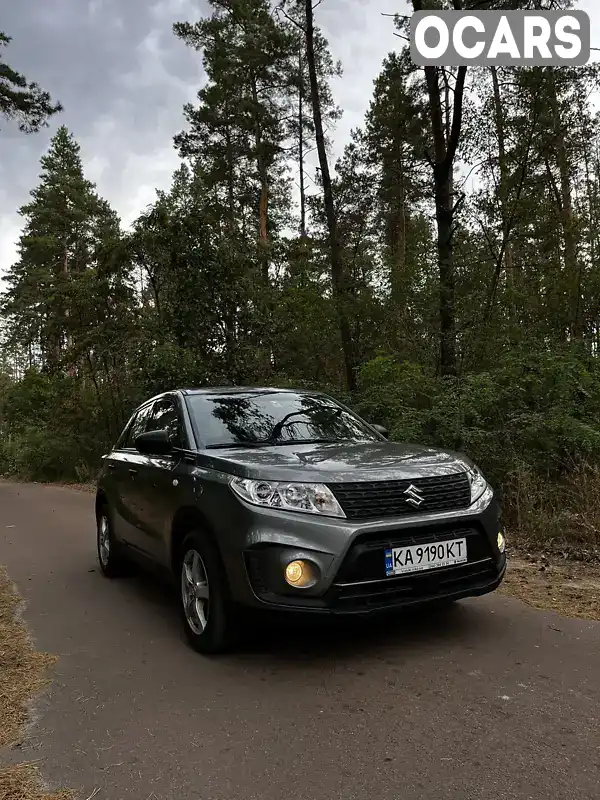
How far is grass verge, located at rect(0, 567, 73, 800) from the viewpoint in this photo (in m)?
2.68

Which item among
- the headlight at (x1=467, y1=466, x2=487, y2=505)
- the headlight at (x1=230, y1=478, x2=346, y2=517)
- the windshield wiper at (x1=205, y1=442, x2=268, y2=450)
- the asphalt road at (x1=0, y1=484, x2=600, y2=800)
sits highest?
the windshield wiper at (x1=205, y1=442, x2=268, y2=450)

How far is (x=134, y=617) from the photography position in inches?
204

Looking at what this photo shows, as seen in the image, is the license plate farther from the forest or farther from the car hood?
the forest

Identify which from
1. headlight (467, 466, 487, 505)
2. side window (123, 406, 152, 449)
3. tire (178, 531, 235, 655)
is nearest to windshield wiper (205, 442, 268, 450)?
tire (178, 531, 235, 655)

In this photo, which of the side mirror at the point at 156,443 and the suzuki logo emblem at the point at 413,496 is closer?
the suzuki logo emblem at the point at 413,496

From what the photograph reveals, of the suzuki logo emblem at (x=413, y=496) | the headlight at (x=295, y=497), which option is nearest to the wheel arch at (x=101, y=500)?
the headlight at (x=295, y=497)

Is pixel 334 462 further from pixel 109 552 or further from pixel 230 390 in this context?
pixel 109 552

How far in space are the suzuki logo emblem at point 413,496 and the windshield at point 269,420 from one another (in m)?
1.16

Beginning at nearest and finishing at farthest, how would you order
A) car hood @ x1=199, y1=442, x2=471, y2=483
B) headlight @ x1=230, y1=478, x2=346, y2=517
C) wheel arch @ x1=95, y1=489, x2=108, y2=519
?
1. headlight @ x1=230, y1=478, x2=346, y2=517
2. car hood @ x1=199, y1=442, x2=471, y2=483
3. wheel arch @ x1=95, y1=489, x2=108, y2=519

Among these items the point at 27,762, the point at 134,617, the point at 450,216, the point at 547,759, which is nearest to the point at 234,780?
the point at 27,762

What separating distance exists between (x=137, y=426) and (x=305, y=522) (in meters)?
3.13

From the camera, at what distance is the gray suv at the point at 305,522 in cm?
361

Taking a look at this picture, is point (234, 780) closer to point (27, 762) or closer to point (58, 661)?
point (27, 762)

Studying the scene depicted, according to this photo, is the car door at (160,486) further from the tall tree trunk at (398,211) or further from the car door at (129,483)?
the tall tree trunk at (398,211)
